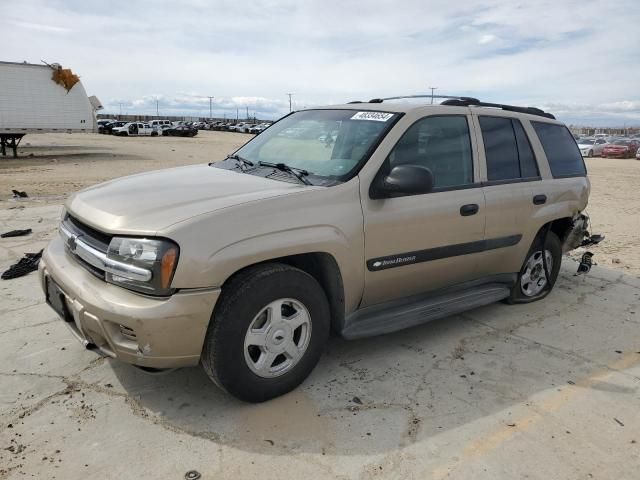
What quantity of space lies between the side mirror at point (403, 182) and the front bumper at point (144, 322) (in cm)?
127

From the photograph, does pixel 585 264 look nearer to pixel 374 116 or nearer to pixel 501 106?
pixel 501 106

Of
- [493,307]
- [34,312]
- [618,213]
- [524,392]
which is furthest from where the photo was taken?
[618,213]

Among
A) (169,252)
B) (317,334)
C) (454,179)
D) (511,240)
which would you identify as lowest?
(317,334)

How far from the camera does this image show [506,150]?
4.39 m

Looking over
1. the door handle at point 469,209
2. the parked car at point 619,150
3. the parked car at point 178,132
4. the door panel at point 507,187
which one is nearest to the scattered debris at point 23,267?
the door handle at point 469,209

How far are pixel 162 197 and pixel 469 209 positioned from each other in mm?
2191

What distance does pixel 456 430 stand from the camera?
2871 mm

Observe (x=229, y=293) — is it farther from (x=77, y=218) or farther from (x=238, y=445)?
(x=77, y=218)

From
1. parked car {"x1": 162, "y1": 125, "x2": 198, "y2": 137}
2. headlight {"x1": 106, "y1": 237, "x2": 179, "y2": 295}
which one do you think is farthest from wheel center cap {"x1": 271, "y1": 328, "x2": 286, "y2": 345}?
parked car {"x1": 162, "y1": 125, "x2": 198, "y2": 137}

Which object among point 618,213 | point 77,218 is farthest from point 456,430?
point 618,213

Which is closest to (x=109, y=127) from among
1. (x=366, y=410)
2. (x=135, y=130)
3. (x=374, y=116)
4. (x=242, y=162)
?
(x=135, y=130)

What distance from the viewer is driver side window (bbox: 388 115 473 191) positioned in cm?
362

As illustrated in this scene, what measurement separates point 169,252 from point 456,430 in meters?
1.80

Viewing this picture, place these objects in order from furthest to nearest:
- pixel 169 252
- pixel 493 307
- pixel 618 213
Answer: pixel 618 213 < pixel 493 307 < pixel 169 252
